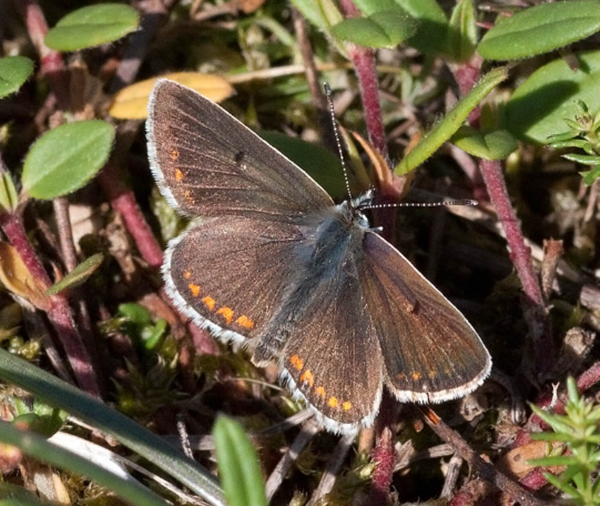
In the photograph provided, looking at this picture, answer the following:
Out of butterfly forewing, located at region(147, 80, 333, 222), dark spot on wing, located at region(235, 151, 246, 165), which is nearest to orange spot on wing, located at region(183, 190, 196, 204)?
butterfly forewing, located at region(147, 80, 333, 222)

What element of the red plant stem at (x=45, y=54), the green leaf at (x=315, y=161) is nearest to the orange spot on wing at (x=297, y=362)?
the green leaf at (x=315, y=161)

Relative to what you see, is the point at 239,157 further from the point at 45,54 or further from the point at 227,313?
the point at 45,54

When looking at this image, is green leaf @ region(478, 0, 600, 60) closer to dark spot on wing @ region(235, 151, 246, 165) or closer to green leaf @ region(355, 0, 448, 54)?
green leaf @ region(355, 0, 448, 54)

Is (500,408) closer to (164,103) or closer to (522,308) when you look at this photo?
(522,308)

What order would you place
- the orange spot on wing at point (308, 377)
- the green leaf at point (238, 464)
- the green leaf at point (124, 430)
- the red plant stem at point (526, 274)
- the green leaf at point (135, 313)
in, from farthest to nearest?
the green leaf at point (135, 313) < the red plant stem at point (526, 274) < the orange spot on wing at point (308, 377) < the green leaf at point (124, 430) < the green leaf at point (238, 464)

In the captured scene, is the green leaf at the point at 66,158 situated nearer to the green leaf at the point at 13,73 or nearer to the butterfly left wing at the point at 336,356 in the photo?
the green leaf at the point at 13,73

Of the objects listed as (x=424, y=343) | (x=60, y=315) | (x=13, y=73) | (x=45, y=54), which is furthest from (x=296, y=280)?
(x=45, y=54)

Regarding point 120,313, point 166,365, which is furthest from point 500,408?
point 120,313
